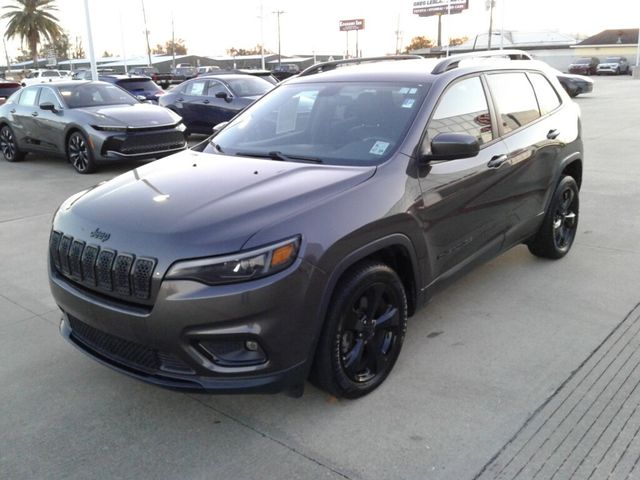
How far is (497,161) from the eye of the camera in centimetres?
408

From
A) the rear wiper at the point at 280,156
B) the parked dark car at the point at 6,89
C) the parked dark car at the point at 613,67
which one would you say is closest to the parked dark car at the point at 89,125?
the parked dark car at the point at 6,89

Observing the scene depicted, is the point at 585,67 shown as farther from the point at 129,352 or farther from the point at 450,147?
the point at 129,352

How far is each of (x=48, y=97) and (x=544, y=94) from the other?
919cm

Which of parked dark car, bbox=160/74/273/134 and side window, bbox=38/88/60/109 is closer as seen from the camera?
side window, bbox=38/88/60/109

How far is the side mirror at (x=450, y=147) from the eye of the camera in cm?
333

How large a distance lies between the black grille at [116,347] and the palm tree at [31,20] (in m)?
54.9

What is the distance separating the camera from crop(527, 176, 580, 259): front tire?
5039 millimetres

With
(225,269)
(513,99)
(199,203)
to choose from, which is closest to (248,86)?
(513,99)

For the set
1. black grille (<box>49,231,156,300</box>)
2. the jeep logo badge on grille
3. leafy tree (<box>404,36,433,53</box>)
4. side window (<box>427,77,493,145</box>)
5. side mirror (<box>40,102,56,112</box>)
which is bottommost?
black grille (<box>49,231,156,300</box>)

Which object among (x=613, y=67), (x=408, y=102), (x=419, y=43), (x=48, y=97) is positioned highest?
(x=419, y=43)

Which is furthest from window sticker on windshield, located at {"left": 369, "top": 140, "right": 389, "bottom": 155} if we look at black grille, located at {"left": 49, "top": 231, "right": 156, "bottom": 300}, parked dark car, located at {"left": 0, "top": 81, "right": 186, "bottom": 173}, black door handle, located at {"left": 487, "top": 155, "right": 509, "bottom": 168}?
parked dark car, located at {"left": 0, "top": 81, "right": 186, "bottom": 173}

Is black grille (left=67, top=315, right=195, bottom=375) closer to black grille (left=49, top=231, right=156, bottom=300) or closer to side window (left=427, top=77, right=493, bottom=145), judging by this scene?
black grille (left=49, top=231, right=156, bottom=300)

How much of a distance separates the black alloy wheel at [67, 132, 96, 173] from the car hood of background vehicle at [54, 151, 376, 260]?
699cm

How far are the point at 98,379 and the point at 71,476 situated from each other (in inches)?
33.5
